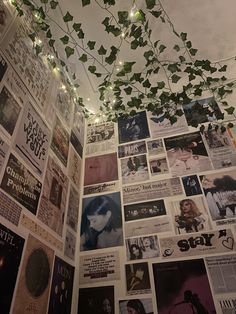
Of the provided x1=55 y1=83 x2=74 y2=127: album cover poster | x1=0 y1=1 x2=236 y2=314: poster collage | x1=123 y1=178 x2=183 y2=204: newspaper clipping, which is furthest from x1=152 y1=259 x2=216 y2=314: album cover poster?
x1=55 y1=83 x2=74 y2=127: album cover poster

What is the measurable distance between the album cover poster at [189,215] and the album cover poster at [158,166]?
211mm

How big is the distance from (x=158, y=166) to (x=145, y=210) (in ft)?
0.96

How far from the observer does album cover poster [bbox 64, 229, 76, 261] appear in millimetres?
1277

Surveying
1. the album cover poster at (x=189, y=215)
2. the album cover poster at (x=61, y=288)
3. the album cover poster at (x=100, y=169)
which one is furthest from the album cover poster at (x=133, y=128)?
the album cover poster at (x=61, y=288)

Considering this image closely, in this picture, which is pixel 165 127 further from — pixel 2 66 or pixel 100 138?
pixel 2 66

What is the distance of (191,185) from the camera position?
4.79 feet

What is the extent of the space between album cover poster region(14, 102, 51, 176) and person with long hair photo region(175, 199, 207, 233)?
71 cm

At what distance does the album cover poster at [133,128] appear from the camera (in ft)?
5.88

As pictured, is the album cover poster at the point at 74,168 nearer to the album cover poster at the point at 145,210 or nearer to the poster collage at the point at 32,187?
the poster collage at the point at 32,187

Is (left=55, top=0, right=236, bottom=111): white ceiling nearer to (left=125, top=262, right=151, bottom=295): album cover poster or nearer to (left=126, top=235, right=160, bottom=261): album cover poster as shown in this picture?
(left=126, top=235, right=160, bottom=261): album cover poster

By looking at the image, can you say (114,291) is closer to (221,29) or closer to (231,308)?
(231,308)

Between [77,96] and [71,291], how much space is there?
1239mm

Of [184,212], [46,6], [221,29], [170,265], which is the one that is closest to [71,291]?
[170,265]

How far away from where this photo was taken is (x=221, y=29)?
5.42ft
